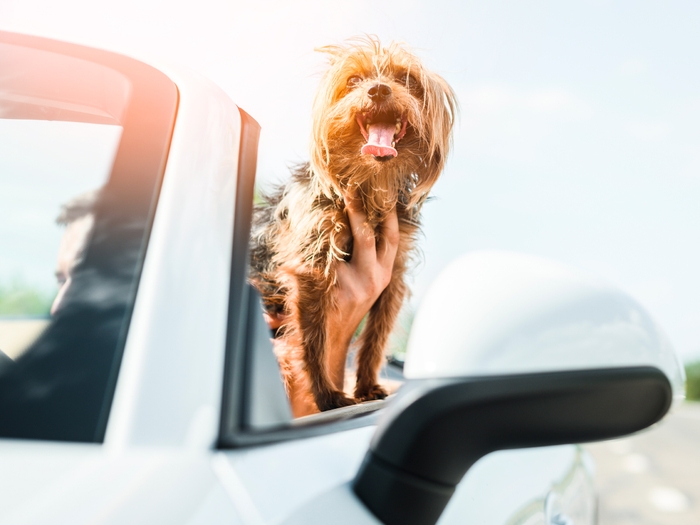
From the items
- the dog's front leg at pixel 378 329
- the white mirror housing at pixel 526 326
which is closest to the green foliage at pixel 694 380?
the dog's front leg at pixel 378 329

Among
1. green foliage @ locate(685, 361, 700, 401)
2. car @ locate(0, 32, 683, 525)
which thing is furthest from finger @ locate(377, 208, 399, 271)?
green foliage @ locate(685, 361, 700, 401)

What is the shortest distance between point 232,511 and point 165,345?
0.67ft

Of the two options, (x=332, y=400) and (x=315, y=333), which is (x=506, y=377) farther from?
(x=315, y=333)

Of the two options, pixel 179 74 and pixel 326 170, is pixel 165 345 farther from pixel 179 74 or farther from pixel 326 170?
pixel 326 170

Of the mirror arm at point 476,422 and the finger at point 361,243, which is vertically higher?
the mirror arm at point 476,422

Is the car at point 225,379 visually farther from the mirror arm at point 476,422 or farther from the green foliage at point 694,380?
the green foliage at point 694,380

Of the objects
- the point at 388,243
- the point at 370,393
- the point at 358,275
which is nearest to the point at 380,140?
the point at 388,243

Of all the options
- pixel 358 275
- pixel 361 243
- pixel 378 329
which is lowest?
pixel 378 329

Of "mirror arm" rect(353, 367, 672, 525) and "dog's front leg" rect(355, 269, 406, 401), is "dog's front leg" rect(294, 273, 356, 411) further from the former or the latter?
"mirror arm" rect(353, 367, 672, 525)

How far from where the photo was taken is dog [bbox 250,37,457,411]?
203 cm

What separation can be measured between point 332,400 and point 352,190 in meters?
0.75

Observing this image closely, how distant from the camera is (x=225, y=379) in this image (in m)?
0.72

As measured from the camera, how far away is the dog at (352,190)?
2029 mm

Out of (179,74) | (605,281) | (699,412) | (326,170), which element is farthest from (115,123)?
(699,412)
